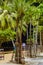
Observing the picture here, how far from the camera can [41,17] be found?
2998 cm

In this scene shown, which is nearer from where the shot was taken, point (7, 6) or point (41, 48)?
point (7, 6)

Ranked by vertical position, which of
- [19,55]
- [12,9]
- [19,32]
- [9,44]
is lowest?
[9,44]

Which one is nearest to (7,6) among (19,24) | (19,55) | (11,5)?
(11,5)

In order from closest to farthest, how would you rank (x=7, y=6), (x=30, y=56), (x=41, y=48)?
1. (x=7, y=6)
2. (x=30, y=56)
3. (x=41, y=48)

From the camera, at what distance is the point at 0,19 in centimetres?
2559

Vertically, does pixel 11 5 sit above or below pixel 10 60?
above

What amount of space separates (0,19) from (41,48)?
35.5ft

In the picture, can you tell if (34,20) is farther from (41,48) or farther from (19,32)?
(41,48)

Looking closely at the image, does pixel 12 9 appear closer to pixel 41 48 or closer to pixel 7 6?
pixel 7 6

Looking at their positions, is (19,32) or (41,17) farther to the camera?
(41,17)

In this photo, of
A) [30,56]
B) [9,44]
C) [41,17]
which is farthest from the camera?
[9,44]

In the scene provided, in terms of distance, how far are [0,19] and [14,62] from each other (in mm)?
5460

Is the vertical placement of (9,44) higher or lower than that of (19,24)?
lower

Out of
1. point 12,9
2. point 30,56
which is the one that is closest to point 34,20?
point 30,56
